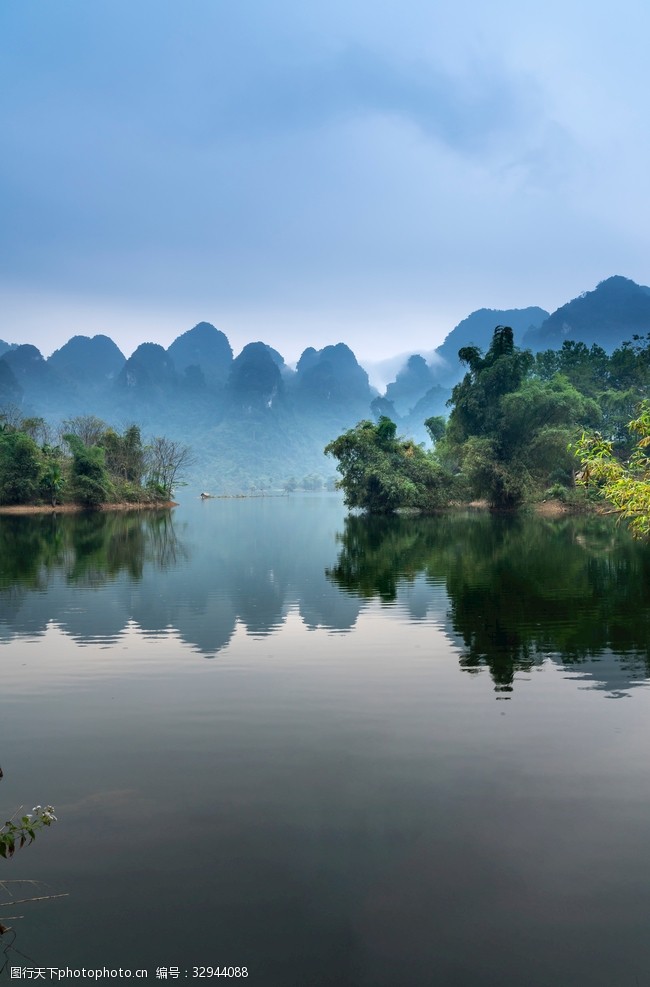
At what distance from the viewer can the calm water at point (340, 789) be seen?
4.12 m

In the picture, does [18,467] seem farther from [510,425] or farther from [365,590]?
[365,590]

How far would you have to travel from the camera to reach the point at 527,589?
683 inches

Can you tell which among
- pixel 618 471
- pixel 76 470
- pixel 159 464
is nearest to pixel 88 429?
pixel 159 464

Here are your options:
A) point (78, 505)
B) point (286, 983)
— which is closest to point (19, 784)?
point (286, 983)

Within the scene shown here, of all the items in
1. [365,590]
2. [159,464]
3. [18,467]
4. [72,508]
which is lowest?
[365,590]

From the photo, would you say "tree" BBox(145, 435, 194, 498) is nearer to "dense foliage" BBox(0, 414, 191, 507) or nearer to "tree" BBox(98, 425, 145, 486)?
"dense foliage" BBox(0, 414, 191, 507)

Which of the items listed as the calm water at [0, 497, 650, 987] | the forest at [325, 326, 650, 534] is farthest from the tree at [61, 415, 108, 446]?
the calm water at [0, 497, 650, 987]

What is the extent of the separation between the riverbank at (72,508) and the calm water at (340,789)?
1971 inches

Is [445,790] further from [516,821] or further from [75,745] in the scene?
[75,745]

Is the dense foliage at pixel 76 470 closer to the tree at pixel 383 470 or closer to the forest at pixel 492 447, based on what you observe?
the tree at pixel 383 470

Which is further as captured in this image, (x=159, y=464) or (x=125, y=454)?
(x=159, y=464)

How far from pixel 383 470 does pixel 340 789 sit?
50.1m

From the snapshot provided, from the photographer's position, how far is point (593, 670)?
9906mm

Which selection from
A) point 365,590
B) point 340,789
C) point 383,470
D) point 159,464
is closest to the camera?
point 340,789
